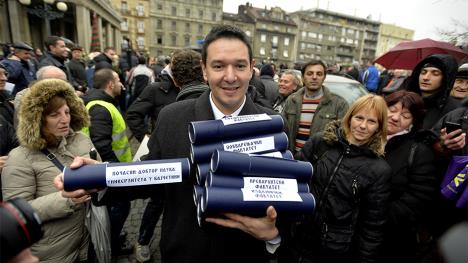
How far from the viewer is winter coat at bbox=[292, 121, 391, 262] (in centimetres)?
212

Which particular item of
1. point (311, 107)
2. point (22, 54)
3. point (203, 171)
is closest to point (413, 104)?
point (311, 107)

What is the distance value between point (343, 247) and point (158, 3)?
71.1 m

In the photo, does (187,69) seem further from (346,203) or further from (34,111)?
(346,203)

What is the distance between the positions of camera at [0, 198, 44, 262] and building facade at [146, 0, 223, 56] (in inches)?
2627

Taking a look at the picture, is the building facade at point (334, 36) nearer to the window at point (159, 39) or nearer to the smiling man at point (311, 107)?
the window at point (159, 39)

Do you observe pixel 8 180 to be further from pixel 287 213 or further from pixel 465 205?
pixel 465 205

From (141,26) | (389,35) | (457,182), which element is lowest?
(457,182)

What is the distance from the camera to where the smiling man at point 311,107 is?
400 cm

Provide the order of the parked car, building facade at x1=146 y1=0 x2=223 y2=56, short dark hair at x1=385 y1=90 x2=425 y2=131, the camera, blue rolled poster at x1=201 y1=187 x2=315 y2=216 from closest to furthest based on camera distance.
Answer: the camera < blue rolled poster at x1=201 y1=187 x2=315 y2=216 < short dark hair at x1=385 y1=90 x2=425 y2=131 < the parked car < building facade at x1=146 y1=0 x2=223 y2=56

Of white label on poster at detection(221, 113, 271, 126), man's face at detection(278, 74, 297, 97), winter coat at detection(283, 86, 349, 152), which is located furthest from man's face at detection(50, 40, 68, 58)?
white label on poster at detection(221, 113, 271, 126)

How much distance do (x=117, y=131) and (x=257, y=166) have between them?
2.60m

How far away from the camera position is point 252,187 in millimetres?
1144

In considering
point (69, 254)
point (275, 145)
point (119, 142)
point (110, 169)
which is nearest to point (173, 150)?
point (110, 169)

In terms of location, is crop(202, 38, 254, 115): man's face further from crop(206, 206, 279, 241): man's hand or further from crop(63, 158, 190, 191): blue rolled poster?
crop(206, 206, 279, 241): man's hand
